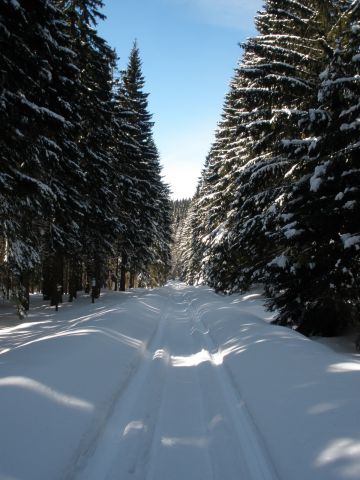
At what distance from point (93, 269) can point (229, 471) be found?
1738cm

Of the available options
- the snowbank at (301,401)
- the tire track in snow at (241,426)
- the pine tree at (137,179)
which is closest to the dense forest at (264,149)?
the snowbank at (301,401)

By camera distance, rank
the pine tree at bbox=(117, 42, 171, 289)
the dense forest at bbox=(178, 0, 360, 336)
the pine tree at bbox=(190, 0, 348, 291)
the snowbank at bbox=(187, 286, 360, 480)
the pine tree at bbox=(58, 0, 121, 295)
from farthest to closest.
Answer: the pine tree at bbox=(117, 42, 171, 289), the pine tree at bbox=(58, 0, 121, 295), the pine tree at bbox=(190, 0, 348, 291), the dense forest at bbox=(178, 0, 360, 336), the snowbank at bbox=(187, 286, 360, 480)

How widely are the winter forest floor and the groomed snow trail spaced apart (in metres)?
0.02

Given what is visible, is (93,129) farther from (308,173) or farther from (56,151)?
(308,173)

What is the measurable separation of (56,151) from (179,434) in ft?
35.2

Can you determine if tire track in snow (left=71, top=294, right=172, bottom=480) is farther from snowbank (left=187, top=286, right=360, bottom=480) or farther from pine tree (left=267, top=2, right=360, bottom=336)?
pine tree (left=267, top=2, right=360, bottom=336)

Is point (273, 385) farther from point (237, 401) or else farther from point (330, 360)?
point (330, 360)

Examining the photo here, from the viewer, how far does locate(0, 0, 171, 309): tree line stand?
10.2 meters

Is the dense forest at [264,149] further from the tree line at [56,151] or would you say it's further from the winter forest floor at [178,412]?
the winter forest floor at [178,412]

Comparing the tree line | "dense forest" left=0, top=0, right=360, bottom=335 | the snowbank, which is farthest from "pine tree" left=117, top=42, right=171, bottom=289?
the snowbank

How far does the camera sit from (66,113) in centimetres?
1351

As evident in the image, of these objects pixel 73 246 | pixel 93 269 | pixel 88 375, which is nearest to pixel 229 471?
pixel 88 375

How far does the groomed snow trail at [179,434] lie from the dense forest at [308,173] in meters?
3.87

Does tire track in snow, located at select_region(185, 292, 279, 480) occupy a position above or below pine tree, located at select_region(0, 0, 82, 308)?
below
